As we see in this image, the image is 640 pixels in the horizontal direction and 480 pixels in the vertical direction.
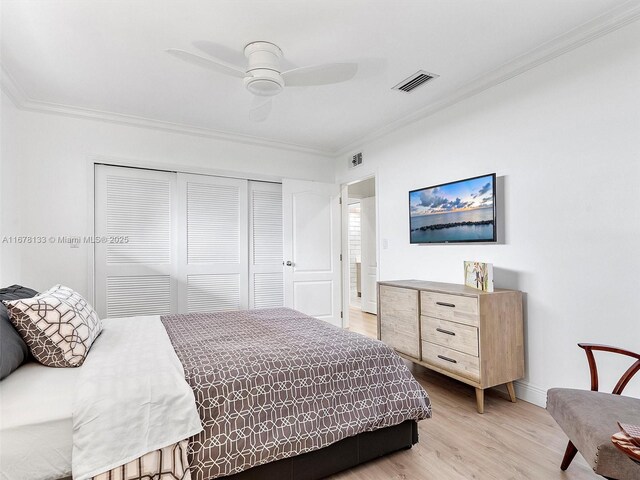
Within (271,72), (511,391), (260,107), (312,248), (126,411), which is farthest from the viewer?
(312,248)

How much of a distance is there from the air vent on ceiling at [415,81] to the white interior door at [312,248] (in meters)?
2.03

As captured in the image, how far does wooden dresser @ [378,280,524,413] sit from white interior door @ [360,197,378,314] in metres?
3.51

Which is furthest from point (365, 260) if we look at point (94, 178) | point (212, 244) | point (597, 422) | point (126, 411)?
point (126, 411)

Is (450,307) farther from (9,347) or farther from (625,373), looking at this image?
(9,347)

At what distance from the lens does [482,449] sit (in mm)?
2031

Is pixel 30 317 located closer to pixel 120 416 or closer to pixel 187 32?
pixel 120 416

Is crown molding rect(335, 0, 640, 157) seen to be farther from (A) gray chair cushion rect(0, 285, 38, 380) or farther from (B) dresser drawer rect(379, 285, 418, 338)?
(A) gray chair cushion rect(0, 285, 38, 380)

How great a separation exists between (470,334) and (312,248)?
8.93ft

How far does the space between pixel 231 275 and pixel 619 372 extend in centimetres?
380

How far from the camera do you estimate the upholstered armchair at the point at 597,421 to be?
131cm

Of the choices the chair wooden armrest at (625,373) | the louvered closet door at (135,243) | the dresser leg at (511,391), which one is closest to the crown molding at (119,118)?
the louvered closet door at (135,243)

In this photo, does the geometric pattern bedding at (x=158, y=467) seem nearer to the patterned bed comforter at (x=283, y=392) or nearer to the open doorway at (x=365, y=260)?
the patterned bed comforter at (x=283, y=392)

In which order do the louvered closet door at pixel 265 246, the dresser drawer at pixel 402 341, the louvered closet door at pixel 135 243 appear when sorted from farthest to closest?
the louvered closet door at pixel 265 246 → the louvered closet door at pixel 135 243 → the dresser drawer at pixel 402 341

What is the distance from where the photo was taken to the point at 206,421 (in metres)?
1.46
